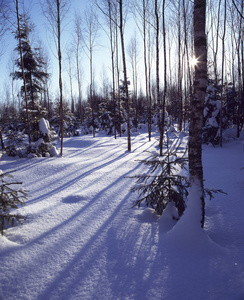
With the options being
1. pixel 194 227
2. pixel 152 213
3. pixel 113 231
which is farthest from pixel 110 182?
pixel 194 227

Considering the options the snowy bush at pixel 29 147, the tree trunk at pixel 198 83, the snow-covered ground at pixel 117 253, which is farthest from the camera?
the snowy bush at pixel 29 147

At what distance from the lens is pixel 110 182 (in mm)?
5340

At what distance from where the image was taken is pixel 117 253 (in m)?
2.44

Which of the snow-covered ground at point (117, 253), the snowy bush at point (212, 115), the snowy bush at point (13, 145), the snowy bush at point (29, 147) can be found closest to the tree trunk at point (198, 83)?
the snow-covered ground at point (117, 253)

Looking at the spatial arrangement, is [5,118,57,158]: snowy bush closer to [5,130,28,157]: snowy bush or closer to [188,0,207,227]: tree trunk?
[5,130,28,157]: snowy bush

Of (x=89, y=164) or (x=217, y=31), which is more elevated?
(x=217, y=31)

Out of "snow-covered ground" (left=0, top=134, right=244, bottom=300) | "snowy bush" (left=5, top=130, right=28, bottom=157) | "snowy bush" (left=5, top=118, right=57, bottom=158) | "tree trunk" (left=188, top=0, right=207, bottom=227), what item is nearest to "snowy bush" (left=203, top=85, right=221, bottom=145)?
"snow-covered ground" (left=0, top=134, right=244, bottom=300)

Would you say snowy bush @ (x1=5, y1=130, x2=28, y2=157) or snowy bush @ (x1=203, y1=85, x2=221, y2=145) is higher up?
snowy bush @ (x1=203, y1=85, x2=221, y2=145)

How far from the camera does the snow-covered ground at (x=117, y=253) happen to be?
1.88 metres

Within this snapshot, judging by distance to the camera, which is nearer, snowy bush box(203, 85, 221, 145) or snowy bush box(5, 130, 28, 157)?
snowy bush box(5, 130, 28, 157)

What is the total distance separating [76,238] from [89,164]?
4.67 m

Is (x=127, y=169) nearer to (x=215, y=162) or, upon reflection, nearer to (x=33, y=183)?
(x=33, y=183)

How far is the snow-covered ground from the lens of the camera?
1880 millimetres

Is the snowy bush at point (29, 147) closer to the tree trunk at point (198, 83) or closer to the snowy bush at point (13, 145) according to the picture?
the snowy bush at point (13, 145)
